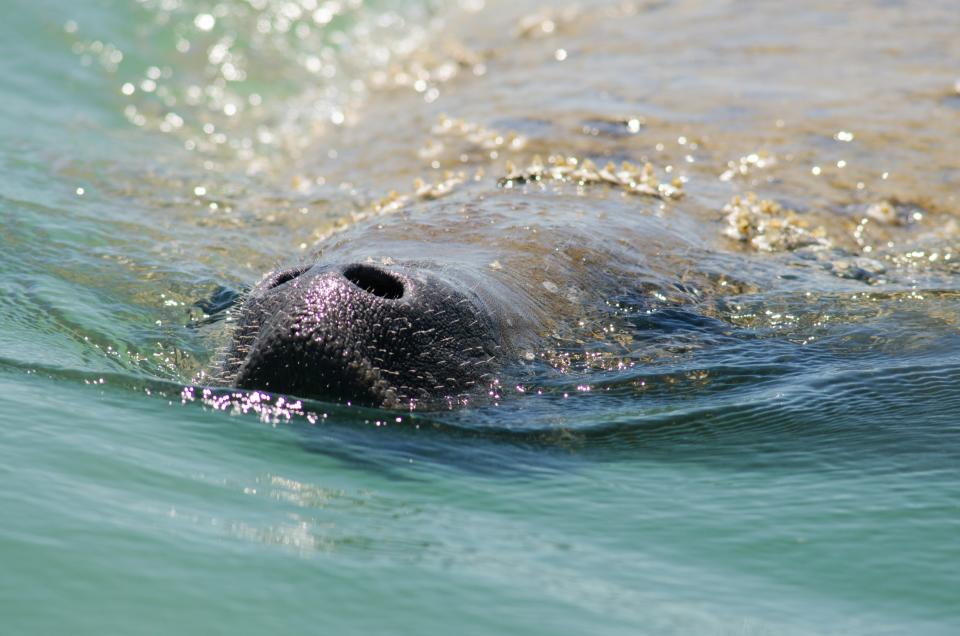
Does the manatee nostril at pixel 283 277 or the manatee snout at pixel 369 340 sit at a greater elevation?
the manatee nostril at pixel 283 277

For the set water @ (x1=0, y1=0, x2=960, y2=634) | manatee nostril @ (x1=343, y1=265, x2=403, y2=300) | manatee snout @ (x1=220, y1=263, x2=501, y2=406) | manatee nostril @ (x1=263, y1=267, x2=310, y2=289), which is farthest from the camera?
manatee nostril @ (x1=263, y1=267, x2=310, y2=289)

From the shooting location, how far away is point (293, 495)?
3.99 m

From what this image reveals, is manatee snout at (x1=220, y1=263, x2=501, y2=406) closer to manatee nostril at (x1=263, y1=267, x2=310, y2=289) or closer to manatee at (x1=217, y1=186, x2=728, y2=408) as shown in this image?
manatee at (x1=217, y1=186, x2=728, y2=408)

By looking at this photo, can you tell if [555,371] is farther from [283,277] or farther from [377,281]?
[283,277]

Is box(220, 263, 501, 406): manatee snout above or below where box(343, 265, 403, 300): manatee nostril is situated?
below

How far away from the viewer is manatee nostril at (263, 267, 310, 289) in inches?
194

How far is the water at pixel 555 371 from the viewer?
3.50 m

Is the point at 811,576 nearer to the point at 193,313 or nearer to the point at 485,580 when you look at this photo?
the point at 485,580

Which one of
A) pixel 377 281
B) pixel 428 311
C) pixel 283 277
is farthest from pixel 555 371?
pixel 283 277

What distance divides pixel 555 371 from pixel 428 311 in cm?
75

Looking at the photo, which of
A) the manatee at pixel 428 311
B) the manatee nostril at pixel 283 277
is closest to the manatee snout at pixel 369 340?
the manatee at pixel 428 311

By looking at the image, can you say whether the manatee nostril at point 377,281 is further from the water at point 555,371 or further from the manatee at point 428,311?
the water at point 555,371

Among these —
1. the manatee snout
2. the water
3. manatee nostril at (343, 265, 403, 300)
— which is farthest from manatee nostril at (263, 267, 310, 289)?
the water

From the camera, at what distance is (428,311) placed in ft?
15.1
